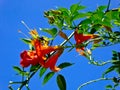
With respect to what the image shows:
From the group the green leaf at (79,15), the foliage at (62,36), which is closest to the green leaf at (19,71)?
the foliage at (62,36)

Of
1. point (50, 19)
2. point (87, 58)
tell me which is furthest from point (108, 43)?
point (50, 19)

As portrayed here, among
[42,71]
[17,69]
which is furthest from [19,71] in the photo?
[42,71]

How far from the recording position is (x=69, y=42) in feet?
5.41

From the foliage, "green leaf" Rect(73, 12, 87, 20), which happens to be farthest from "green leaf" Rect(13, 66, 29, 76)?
"green leaf" Rect(73, 12, 87, 20)

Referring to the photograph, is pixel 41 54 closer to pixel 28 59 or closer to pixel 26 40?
pixel 28 59

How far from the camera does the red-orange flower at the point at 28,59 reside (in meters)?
1.51

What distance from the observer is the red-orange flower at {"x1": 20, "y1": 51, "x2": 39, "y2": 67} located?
4.97ft

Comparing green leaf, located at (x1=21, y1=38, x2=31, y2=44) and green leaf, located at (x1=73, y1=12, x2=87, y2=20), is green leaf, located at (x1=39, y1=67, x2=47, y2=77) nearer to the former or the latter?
green leaf, located at (x1=21, y1=38, x2=31, y2=44)

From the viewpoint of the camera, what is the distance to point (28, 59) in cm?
151

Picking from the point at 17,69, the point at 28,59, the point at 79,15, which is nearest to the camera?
the point at 28,59

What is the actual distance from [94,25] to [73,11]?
145 mm

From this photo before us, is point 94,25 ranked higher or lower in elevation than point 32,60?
higher

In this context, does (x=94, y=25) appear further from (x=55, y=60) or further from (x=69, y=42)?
(x=55, y=60)

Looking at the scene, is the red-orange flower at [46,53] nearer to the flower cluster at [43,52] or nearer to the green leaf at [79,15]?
the flower cluster at [43,52]
